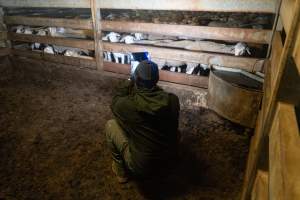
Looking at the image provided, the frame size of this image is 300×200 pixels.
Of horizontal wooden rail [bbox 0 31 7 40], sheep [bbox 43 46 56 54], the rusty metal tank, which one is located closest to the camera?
the rusty metal tank

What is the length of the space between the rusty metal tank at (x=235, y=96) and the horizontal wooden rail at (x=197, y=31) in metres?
0.54

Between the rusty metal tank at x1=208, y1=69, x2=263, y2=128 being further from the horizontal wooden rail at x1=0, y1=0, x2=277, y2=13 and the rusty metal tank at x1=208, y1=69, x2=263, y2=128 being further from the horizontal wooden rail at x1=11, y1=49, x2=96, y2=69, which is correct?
the horizontal wooden rail at x1=11, y1=49, x2=96, y2=69

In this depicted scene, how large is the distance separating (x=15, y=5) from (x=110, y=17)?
2.35m

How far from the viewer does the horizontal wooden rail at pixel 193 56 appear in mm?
3602

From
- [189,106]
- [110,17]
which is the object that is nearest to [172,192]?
[189,106]

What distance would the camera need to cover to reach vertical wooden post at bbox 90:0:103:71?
4.47 meters

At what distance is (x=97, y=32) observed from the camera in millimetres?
4680

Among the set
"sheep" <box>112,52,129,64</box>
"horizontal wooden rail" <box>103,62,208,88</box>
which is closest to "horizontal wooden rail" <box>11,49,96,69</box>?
"sheep" <box>112,52,129,64</box>

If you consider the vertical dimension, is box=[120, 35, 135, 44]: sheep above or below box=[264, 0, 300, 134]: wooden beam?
below

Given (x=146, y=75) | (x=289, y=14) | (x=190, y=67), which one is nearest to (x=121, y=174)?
(x=146, y=75)

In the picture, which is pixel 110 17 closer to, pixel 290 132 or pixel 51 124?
pixel 51 124

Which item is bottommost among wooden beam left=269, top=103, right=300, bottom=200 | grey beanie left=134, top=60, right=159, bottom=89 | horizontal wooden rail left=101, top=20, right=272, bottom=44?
grey beanie left=134, top=60, right=159, bottom=89

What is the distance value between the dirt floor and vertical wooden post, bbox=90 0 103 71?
2.34ft

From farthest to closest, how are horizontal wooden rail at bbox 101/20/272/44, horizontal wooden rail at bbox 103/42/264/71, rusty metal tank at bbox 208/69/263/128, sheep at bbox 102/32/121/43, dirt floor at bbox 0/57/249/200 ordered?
sheep at bbox 102/32/121/43 < horizontal wooden rail at bbox 103/42/264/71 < horizontal wooden rail at bbox 101/20/272/44 < rusty metal tank at bbox 208/69/263/128 < dirt floor at bbox 0/57/249/200
